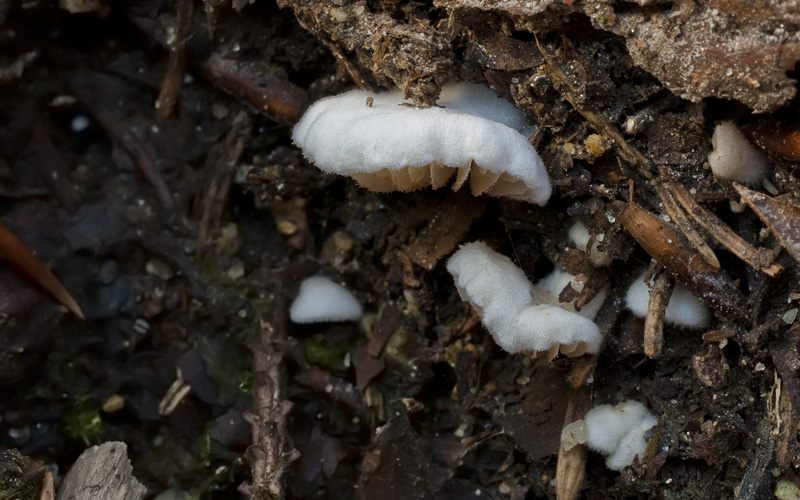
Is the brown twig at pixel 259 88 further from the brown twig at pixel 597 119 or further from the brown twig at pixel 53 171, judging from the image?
the brown twig at pixel 597 119

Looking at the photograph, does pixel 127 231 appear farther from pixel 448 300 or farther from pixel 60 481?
pixel 448 300

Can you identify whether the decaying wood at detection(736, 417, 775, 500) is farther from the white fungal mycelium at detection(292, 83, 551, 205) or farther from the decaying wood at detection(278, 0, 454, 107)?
the decaying wood at detection(278, 0, 454, 107)

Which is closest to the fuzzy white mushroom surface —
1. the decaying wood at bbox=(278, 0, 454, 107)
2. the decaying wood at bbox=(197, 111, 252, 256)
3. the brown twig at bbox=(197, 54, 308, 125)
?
the decaying wood at bbox=(278, 0, 454, 107)

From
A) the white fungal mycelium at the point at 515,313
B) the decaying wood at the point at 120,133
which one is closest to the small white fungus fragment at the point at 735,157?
the white fungal mycelium at the point at 515,313

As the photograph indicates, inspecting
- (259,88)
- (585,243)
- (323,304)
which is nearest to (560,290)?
(585,243)

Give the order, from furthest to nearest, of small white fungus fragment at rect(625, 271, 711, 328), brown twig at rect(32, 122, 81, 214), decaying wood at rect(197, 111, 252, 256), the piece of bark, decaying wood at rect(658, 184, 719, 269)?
brown twig at rect(32, 122, 81, 214)
decaying wood at rect(197, 111, 252, 256)
the piece of bark
small white fungus fragment at rect(625, 271, 711, 328)
decaying wood at rect(658, 184, 719, 269)

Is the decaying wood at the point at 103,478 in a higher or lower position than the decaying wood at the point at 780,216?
lower

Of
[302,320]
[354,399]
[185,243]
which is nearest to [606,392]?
[354,399]
